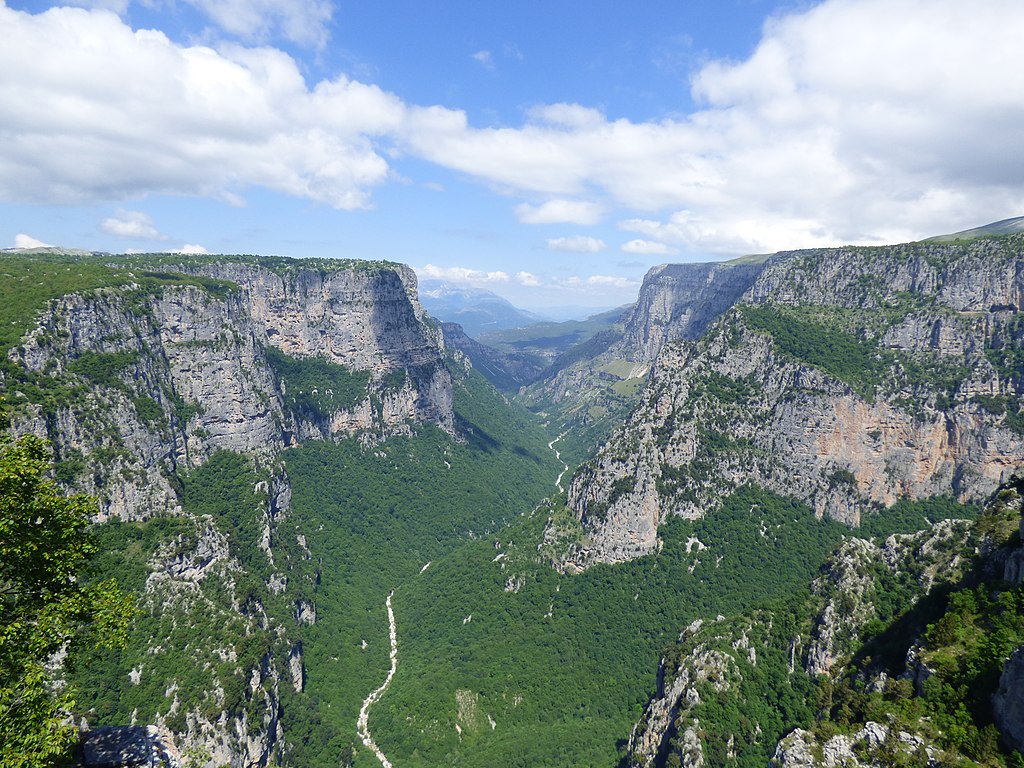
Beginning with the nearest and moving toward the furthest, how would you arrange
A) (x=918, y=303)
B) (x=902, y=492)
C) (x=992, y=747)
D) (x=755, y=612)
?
(x=992, y=747) → (x=755, y=612) → (x=902, y=492) → (x=918, y=303)

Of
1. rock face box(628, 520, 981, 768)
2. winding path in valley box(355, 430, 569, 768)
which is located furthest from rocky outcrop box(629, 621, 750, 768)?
winding path in valley box(355, 430, 569, 768)

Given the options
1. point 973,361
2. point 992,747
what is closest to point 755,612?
point 992,747

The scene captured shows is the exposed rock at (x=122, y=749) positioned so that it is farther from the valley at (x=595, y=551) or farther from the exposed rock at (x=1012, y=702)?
the exposed rock at (x=1012, y=702)

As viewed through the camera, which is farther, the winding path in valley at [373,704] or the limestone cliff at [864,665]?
the winding path in valley at [373,704]

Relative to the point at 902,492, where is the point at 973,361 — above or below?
above

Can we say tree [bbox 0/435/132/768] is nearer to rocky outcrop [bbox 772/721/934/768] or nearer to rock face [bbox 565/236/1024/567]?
rocky outcrop [bbox 772/721/934/768]

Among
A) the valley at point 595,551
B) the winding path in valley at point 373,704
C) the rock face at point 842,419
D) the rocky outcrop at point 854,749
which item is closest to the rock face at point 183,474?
the valley at point 595,551

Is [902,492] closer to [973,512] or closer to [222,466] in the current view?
[973,512]
